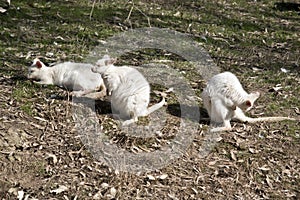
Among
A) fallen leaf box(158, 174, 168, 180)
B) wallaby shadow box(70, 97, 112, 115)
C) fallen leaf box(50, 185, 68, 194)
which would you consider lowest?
fallen leaf box(50, 185, 68, 194)

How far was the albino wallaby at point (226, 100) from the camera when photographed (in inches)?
233

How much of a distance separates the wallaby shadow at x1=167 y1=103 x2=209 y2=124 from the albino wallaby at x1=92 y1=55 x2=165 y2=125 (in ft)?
1.59

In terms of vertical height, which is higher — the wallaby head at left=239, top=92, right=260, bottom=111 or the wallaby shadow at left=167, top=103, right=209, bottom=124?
the wallaby head at left=239, top=92, right=260, bottom=111

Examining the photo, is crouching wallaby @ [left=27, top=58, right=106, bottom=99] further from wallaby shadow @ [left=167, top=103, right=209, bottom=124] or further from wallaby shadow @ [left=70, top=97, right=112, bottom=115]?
wallaby shadow @ [left=167, top=103, right=209, bottom=124]

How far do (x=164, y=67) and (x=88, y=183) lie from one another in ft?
11.2

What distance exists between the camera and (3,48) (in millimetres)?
7961

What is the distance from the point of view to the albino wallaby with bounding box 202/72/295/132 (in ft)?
19.4

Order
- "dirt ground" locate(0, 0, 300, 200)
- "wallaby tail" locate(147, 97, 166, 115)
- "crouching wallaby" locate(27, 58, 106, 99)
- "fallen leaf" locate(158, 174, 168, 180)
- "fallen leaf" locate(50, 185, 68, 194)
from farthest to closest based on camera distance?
"crouching wallaby" locate(27, 58, 106, 99)
"wallaby tail" locate(147, 97, 166, 115)
"fallen leaf" locate(158, 174, 168, 180)
"dirt ground" locate(0, 0, 300, 200)
"fallen leaf" locate(50, 185, 68, 194)

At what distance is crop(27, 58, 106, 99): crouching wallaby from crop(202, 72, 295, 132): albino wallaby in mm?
1410

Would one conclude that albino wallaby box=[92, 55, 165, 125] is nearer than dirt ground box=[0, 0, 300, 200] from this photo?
No

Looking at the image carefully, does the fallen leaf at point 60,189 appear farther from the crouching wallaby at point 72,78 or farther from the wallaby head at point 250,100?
the wallaby head at point 250,100

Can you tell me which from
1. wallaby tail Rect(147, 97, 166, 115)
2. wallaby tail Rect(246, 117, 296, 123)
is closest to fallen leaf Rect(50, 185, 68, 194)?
wallaby tail Rect(147, 97, 166, 115)

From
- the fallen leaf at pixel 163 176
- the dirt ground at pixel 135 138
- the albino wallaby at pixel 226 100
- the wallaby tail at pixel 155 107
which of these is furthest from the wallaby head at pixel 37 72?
the fallen leaf at pixel 163 176

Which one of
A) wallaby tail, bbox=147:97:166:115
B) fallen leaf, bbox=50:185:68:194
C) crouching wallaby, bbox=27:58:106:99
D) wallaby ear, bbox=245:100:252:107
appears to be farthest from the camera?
crouching wallaby, bbox=27:58:106:99
